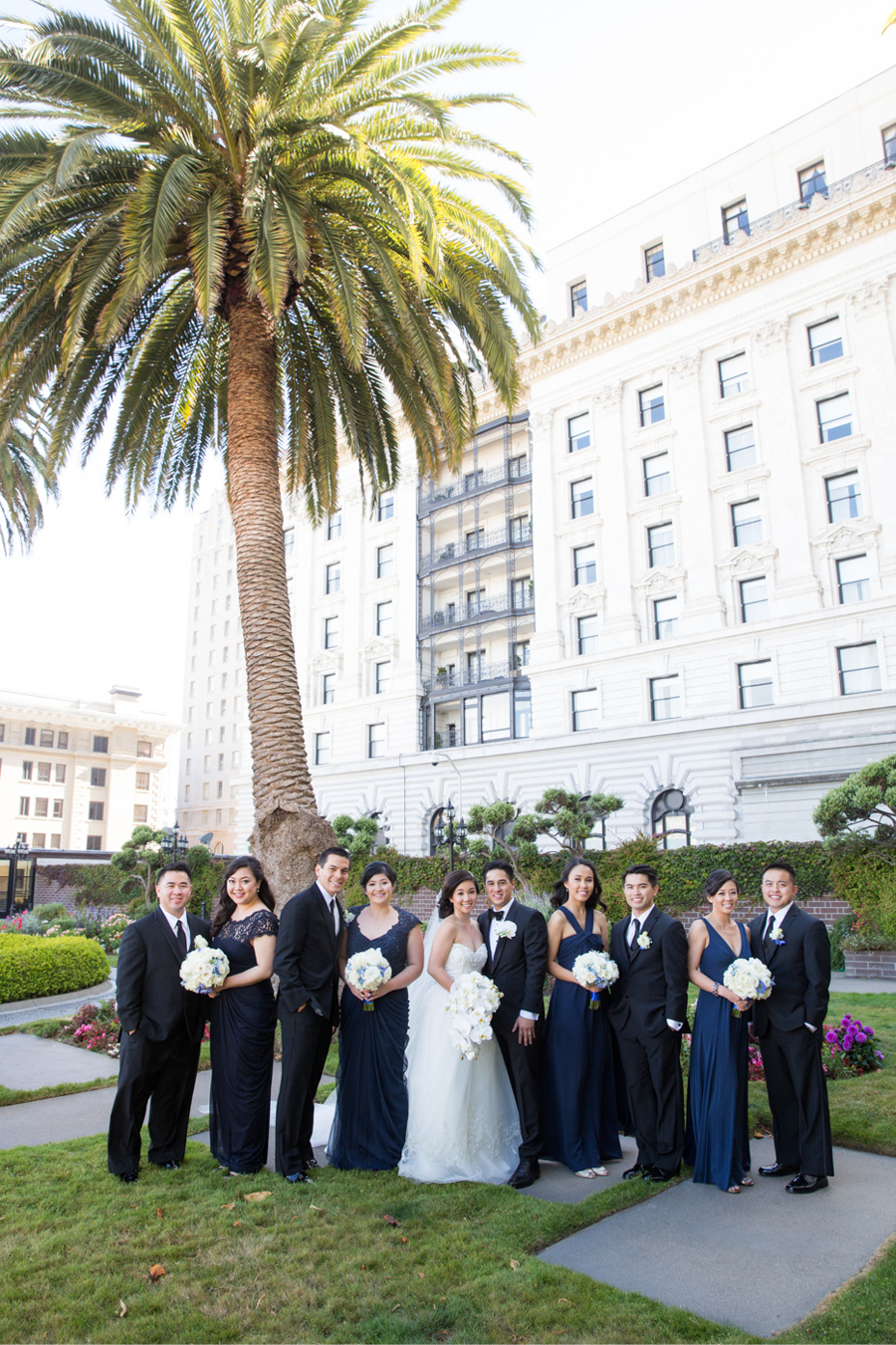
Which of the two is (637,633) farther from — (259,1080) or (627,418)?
(259,1080)

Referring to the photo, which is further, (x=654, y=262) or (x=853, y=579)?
(x=654, y=262)

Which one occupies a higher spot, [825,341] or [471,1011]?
[825,341]

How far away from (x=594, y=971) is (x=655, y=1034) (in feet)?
1.97

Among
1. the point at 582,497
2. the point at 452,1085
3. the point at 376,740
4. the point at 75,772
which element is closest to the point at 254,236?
the point at 452,1085

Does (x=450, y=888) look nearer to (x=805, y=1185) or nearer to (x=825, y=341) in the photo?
(x=805, y=1185)

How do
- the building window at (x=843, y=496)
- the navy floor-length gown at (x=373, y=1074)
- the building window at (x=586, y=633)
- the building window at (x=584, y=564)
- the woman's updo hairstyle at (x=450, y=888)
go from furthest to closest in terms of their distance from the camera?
the building window at (x=584, y=564) < the building window at (x=586, y=633) < the building window at (x=843, y=496) < the woman's updo hairstyle at (x=450, y=888) < the navy floor-length gown at (x=373, y=1074)

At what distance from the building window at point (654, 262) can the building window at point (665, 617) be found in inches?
598

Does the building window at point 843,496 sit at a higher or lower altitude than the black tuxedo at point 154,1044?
higher

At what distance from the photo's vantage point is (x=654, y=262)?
131 feet

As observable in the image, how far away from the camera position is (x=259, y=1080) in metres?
6.30

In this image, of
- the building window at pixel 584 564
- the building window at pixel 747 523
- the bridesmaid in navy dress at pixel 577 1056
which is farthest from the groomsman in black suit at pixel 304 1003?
the building window at pixel 584 564

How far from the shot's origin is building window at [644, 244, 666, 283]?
130 ft

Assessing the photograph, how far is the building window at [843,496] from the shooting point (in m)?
32.1

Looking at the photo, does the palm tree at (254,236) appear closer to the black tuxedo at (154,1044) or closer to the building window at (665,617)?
the black tuxedo at (154,1044)
